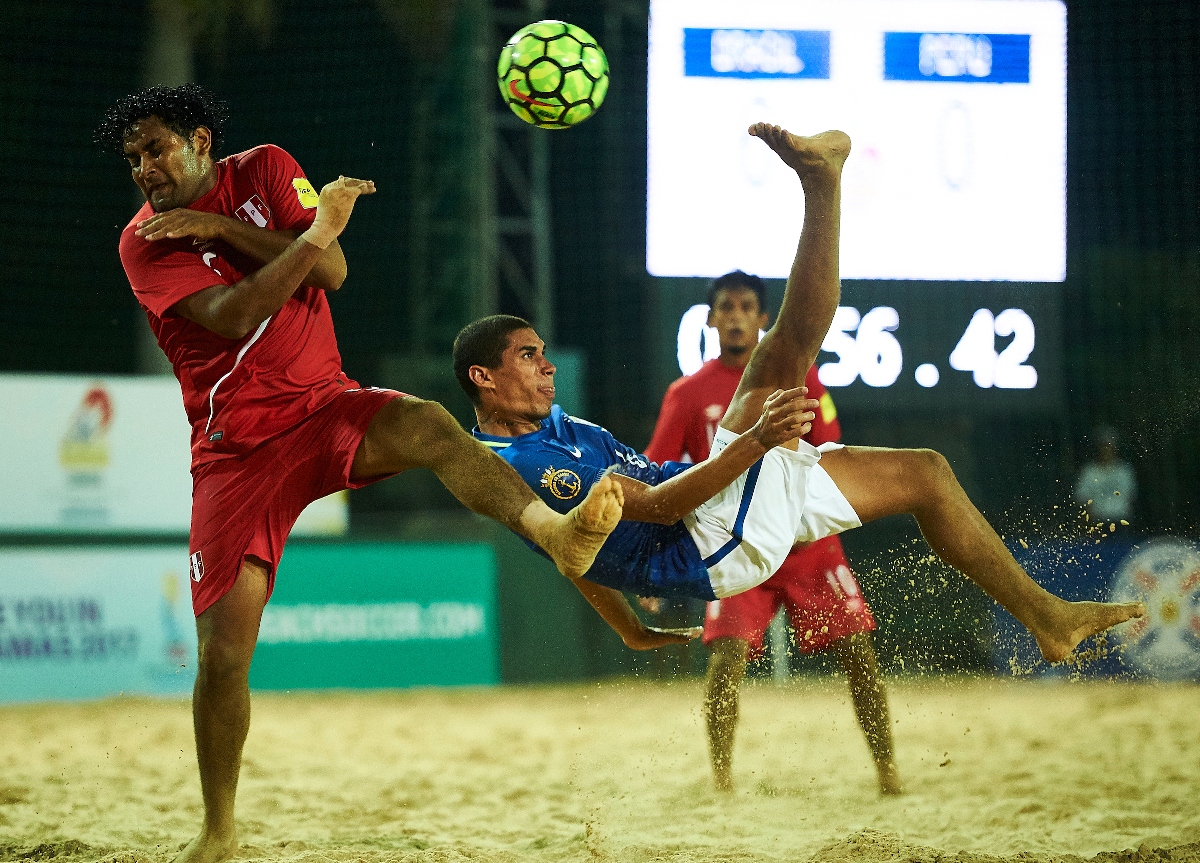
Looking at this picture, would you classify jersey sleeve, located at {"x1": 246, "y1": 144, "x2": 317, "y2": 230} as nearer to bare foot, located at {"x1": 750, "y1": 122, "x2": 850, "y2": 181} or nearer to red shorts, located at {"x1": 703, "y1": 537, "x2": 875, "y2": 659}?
bare foot, located at {"x1": 750, "y1": 122, "x2": 850, "y2": 181}

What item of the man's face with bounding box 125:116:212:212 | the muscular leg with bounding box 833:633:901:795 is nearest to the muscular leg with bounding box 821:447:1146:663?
the muscular leg with bounding box 833:633:901:795

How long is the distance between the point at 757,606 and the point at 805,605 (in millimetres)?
196

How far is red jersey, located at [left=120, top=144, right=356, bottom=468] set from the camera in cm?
346

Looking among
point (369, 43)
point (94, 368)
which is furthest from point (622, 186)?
point (94, 368)

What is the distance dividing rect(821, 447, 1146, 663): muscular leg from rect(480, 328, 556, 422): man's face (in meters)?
0.94

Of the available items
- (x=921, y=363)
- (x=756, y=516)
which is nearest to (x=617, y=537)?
(x=756, y=516)

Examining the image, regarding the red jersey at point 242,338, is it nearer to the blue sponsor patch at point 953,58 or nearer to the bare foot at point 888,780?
the bare foot at point 888,780

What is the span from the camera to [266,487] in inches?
138

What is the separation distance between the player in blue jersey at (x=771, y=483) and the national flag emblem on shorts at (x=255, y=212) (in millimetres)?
723

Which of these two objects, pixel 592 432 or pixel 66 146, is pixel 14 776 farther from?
pixel 66 146

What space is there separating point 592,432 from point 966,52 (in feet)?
18.4

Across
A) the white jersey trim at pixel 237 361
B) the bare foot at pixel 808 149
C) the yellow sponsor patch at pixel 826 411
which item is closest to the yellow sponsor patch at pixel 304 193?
the white jersey trim at pixel 237 361

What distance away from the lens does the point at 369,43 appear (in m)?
9.48

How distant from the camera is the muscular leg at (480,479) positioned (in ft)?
9.71
